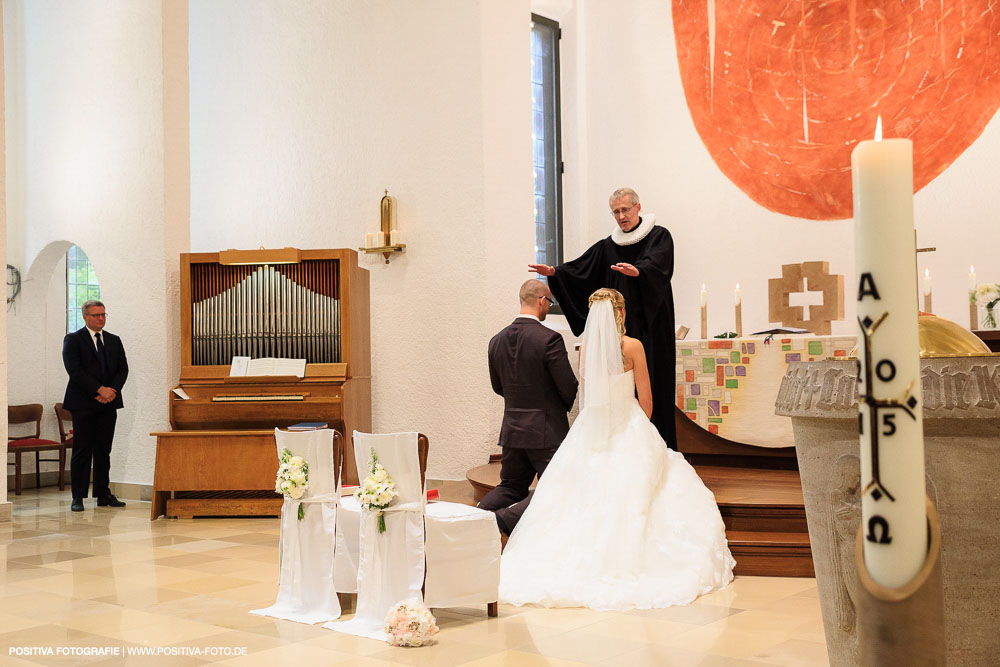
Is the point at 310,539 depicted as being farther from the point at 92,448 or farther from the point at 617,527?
the point at 92,448

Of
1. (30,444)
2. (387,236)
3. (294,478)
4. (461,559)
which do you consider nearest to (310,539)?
(294,478)

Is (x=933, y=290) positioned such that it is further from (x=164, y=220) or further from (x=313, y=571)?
(x=164, y=220)

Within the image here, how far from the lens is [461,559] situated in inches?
175

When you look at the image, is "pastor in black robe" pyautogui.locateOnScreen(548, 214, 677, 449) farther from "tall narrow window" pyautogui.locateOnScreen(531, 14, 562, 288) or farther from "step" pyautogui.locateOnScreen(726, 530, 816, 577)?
"tall narrow window" pyautogui.locateOnScreen(531, 14, 562, 288)

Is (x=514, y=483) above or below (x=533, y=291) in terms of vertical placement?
below

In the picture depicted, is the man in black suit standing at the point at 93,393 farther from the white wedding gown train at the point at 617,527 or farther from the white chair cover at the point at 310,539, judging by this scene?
the white wedding gown train at the point at 617,527

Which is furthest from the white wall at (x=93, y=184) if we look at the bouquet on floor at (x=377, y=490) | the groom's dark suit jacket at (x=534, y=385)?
the bouquet on floor at (x=377, y=490)

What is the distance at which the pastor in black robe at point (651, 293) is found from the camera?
6617mm

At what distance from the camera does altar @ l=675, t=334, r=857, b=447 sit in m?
6.86

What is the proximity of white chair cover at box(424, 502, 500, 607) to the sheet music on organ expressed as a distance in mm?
4068

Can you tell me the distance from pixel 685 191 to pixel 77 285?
730 cm

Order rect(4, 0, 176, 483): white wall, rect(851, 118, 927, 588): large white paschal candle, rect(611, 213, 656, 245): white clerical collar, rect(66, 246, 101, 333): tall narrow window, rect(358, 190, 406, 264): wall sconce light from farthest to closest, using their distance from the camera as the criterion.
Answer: rect(66, 246, 101, 333): tall narrow window
rect(4, 0, 176, 483): white wall
rect(358, 190, 406, 264): wall sconce light
rect(611, 213, 656, 245): white clerical collar
rect(851, 118, 927, 588): large white paschal candle

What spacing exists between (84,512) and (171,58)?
438cm

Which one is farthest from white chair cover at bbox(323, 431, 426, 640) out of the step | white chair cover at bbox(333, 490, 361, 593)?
the step
